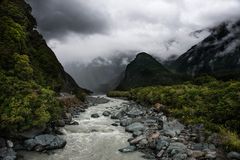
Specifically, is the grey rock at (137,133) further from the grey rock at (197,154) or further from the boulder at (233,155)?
the boulder at (233,155)

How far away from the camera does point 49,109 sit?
91.9 feet

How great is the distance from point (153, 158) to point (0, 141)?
454 inches

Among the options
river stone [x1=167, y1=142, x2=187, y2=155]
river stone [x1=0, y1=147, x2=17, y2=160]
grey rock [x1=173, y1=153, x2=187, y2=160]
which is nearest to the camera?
river stone [x1=0, y1=147, x2=17, y2=160]

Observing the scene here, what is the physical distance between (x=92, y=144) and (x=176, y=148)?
24.8 feet

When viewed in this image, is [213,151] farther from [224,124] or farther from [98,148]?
[98,148]

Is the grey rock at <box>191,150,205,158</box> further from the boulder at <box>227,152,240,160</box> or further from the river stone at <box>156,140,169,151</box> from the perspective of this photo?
the river stone at <box>156,140,169,151</box>

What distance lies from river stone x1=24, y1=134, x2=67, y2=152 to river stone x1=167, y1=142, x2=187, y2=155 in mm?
8860

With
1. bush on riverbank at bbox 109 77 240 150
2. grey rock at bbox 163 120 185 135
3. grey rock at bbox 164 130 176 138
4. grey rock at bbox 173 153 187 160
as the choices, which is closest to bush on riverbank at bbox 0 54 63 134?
grey rock at bbox 164 130 176 138

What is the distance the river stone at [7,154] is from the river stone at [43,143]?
1.84m

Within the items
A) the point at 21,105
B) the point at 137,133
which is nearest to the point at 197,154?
the point at 137,133

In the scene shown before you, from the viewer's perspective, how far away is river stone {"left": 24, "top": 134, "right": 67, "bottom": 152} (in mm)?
22469

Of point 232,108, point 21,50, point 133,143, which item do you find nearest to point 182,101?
point 232,108

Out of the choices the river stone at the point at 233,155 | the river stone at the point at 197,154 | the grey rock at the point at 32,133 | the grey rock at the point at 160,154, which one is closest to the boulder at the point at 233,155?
the river stone at the point at 233,155

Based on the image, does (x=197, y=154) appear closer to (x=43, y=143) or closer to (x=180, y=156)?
(x=180, y=156)
